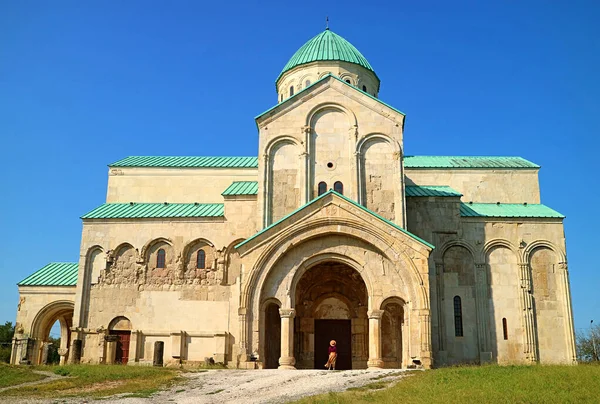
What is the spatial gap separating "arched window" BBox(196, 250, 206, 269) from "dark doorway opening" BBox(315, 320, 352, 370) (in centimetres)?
651

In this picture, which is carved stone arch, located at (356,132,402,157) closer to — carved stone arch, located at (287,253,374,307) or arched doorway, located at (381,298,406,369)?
carved stone arch, located at (287,253,374,307)

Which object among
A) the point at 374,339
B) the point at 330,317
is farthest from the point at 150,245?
the point at 374,339

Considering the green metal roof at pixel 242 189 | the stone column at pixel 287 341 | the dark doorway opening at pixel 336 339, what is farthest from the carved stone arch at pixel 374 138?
the stone column at pixel 287 341

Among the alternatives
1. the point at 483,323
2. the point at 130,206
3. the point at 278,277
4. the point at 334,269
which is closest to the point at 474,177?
the point at 483,323

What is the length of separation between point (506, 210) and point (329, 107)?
444 inches

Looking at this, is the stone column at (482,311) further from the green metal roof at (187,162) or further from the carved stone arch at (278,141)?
the green metal roof at (187,162)

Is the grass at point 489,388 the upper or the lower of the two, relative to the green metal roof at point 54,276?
lower

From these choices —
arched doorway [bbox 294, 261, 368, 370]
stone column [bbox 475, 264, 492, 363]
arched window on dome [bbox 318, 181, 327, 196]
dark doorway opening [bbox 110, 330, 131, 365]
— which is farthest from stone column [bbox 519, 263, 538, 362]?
dark doorway opening [bbox 110, 330, 131, 365]

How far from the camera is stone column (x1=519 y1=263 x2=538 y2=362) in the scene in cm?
2895

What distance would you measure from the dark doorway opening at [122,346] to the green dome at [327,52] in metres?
17.6

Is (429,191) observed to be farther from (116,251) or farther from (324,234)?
(116,251)

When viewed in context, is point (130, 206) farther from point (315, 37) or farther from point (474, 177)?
point (474, 177)

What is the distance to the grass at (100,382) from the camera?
18.2 meters

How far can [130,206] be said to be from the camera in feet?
108
